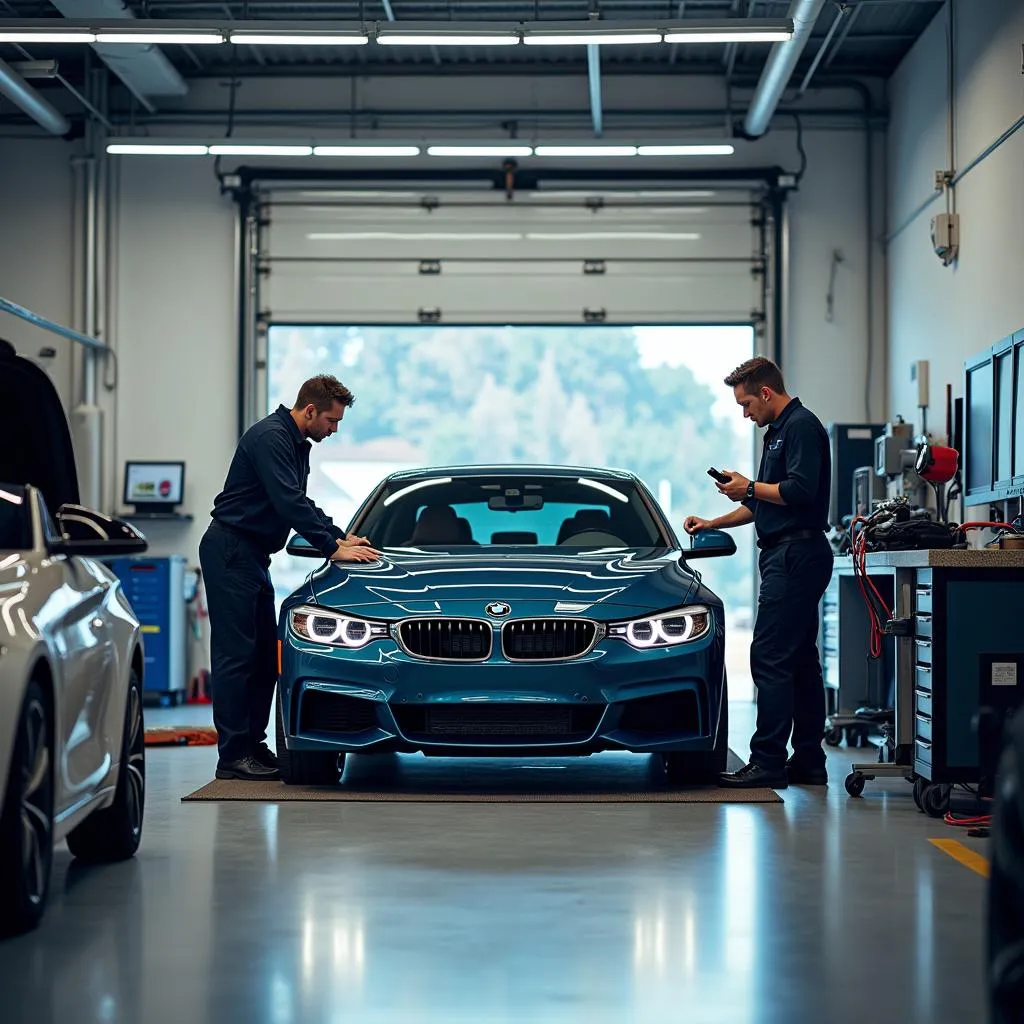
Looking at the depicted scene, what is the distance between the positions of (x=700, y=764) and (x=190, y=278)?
8.69 metres

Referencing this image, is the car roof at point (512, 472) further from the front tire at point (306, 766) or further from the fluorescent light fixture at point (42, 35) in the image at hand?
the fluorescent light fixture at point (42, 35)

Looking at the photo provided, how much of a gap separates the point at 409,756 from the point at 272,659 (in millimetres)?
1118

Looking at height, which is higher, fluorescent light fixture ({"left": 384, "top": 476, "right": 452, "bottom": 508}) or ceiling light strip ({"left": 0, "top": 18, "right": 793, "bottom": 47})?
ceiling light strip ({"left": 0, "top": 18, "right": 793, "bottom": 47})

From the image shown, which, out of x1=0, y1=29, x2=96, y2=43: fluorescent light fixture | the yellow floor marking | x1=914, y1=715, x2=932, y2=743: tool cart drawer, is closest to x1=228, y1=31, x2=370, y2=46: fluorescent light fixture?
x1=0, y1=29, x2=96, y2=43: fluorescent light fixture

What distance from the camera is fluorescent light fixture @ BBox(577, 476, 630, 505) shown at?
7434mm

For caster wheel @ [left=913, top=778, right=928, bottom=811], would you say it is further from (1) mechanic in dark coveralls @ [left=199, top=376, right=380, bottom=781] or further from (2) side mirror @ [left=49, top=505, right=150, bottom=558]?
(2) side mirror @ [left=49, top=505, right=150, bottom=558]

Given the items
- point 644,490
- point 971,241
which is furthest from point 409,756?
point 971,241

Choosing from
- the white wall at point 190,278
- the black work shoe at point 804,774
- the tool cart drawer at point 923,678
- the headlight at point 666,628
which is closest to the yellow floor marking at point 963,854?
the tool cart drawer at point 923,678

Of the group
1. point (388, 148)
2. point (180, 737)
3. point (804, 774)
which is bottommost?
point (180, 737)

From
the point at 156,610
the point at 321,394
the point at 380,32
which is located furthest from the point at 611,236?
the point at 321,394

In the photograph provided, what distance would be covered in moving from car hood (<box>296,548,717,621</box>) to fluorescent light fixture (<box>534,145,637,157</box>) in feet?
20.7

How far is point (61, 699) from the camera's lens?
12.8 ft

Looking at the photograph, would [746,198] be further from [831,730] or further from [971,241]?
[831,730]

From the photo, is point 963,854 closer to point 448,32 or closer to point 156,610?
point 448,32
